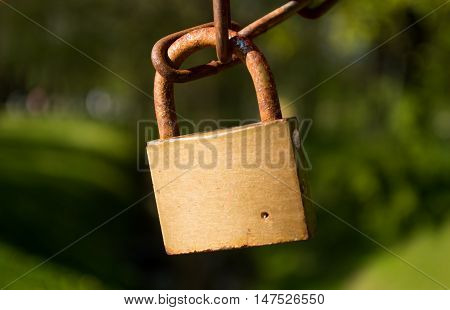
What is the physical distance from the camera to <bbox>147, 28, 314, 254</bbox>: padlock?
42.6 inches

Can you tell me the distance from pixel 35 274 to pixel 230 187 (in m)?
3.82

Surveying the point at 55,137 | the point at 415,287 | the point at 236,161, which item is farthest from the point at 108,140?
the point at 236,161

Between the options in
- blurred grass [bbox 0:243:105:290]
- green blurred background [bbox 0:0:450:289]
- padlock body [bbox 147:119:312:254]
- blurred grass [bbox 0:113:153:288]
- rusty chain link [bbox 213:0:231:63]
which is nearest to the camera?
rusty chain link [bbox 213:0:231:63]

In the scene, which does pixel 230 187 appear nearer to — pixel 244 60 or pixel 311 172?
pixel 244 60

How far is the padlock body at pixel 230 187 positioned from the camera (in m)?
1.09

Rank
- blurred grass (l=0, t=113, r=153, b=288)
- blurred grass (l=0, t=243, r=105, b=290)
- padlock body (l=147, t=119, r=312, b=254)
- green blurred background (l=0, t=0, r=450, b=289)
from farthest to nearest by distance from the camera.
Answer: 1. blurred grass (l=0, t=113, r=153, b=288)
2. green blurred background (l=0, t=0, r=450, b=289)
3. blurred grass (l=0, t=243, r=105, b=290)
4. padlock body (l=147, t=119, r=312, b=254)

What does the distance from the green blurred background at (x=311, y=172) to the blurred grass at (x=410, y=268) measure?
16 millimetres

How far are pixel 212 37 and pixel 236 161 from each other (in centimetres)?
21

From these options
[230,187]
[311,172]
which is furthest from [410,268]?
[230,187]

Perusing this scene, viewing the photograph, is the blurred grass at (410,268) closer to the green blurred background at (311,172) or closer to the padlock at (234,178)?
the green blurred background at (311,172)

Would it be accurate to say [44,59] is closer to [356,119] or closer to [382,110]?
[356,119]

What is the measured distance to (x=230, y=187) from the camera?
3.68ft

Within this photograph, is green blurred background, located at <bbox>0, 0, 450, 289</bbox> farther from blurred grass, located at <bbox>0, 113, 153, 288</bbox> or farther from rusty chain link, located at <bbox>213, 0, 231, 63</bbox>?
rusty chain link, located at <bbox>213, 0, 231, 63</bbox>

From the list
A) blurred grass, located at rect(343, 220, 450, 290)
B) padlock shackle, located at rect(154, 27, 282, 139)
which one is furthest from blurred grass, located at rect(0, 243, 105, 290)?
padlock shackle, located at rect(154, 27, 282, 139)
